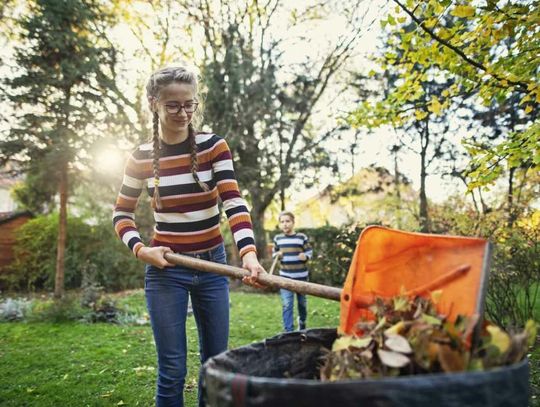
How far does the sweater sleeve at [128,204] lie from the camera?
2.03 metres

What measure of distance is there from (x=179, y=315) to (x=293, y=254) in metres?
4.08

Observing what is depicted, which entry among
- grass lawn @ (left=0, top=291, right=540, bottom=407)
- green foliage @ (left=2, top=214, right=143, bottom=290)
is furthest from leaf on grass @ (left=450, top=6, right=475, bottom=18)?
green foliage @ (left=2, top=214, right=143, bottom=290)

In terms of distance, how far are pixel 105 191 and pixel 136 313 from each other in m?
4.46

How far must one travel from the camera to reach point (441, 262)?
1265 millimetres

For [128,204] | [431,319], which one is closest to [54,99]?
[128,204]

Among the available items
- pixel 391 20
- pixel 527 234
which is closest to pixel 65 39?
pixel 391 20

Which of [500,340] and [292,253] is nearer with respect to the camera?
[500,340]

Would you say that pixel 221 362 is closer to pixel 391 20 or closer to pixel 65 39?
pixel 391 20

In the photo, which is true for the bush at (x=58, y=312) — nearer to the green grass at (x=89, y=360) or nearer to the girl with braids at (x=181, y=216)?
the green grass at (x=89, y=360)

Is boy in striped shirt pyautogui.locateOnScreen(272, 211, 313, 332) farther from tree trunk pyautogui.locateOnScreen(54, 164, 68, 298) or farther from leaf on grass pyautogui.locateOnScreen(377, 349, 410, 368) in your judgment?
tree trunk pyautogui.locateOnScreen(54, 164, 68, 298)

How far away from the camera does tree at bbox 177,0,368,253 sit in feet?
36.2

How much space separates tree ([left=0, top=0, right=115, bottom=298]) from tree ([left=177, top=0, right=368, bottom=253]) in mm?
3031

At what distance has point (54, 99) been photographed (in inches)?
346

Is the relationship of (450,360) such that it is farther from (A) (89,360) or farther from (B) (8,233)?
(B) (8,233)
